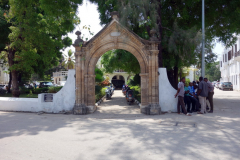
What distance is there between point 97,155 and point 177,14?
11862 mm

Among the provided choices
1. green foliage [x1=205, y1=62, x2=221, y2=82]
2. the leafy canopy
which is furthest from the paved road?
green foliage [x1=205, y1=62, x2=221, y2=82]

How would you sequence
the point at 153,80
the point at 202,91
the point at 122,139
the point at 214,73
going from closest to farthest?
the point at 122,139 → the point at 202,91 → the point at 153,80 → the point at 214,73

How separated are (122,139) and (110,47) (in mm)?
5701

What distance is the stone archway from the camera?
34.1 ft

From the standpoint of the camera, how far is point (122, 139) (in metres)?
6.14

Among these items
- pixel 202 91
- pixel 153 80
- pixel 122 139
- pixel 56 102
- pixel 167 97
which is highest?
pixel 153 80

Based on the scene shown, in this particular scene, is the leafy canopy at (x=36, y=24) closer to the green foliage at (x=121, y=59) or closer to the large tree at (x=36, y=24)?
the large tree at (x=36, y=24)

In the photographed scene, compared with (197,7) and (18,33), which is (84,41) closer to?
(18,33)

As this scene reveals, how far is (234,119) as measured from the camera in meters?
8.94

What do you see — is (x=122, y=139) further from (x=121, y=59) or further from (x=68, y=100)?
(x=121, y=59)

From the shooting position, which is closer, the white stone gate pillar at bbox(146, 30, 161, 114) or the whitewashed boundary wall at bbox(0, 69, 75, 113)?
the white stone gate pillar at bbox(146, 30, 161, 114)

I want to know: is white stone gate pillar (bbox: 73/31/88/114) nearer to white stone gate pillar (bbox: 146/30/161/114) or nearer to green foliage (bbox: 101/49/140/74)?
white stone gate pillar (bbox: 146/30/161/114)

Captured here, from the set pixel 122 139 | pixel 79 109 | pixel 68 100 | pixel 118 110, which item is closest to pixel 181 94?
pixel 118 110

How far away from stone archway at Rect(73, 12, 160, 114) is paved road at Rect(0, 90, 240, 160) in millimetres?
1779
